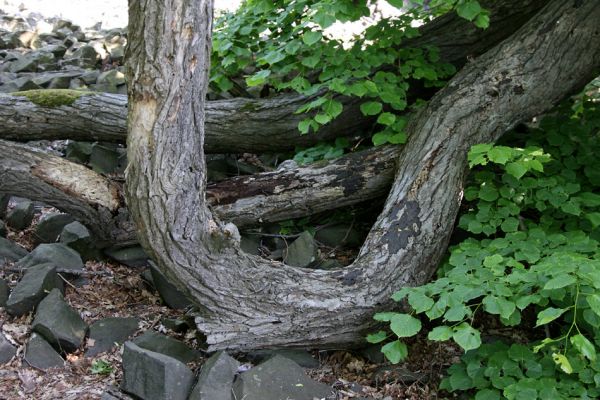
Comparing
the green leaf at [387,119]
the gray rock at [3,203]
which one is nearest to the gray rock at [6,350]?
the gray rock at [3,203]

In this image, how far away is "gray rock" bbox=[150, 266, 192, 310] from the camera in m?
4.49

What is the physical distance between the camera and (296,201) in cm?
487

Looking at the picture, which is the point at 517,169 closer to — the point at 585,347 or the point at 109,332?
the point at 585,347

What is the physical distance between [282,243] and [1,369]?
227 centimetres

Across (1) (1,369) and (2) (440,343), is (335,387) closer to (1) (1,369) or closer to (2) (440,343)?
(2) (440,343)

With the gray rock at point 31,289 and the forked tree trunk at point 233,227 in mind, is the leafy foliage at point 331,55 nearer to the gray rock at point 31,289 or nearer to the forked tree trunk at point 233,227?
the forked tree trunk at point 233,227

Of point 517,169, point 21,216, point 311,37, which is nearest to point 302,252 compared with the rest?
point 311,37

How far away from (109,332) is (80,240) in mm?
1034

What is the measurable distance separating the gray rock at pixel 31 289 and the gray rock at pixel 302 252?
1.71m

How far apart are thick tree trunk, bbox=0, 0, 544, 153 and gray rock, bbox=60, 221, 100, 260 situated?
968 millimetres

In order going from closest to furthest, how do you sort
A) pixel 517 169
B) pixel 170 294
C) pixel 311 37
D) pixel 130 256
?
pixel 517 169, pixel 311 37, pixel 170 294, pixel 130 256

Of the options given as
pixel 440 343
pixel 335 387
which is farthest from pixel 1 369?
pixel 440 343

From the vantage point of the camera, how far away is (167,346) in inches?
152

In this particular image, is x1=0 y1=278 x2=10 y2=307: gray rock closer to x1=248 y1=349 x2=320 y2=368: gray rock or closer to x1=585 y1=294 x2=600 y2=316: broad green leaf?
x1=248 y1=349 x2=320 y2=368: gray rock
